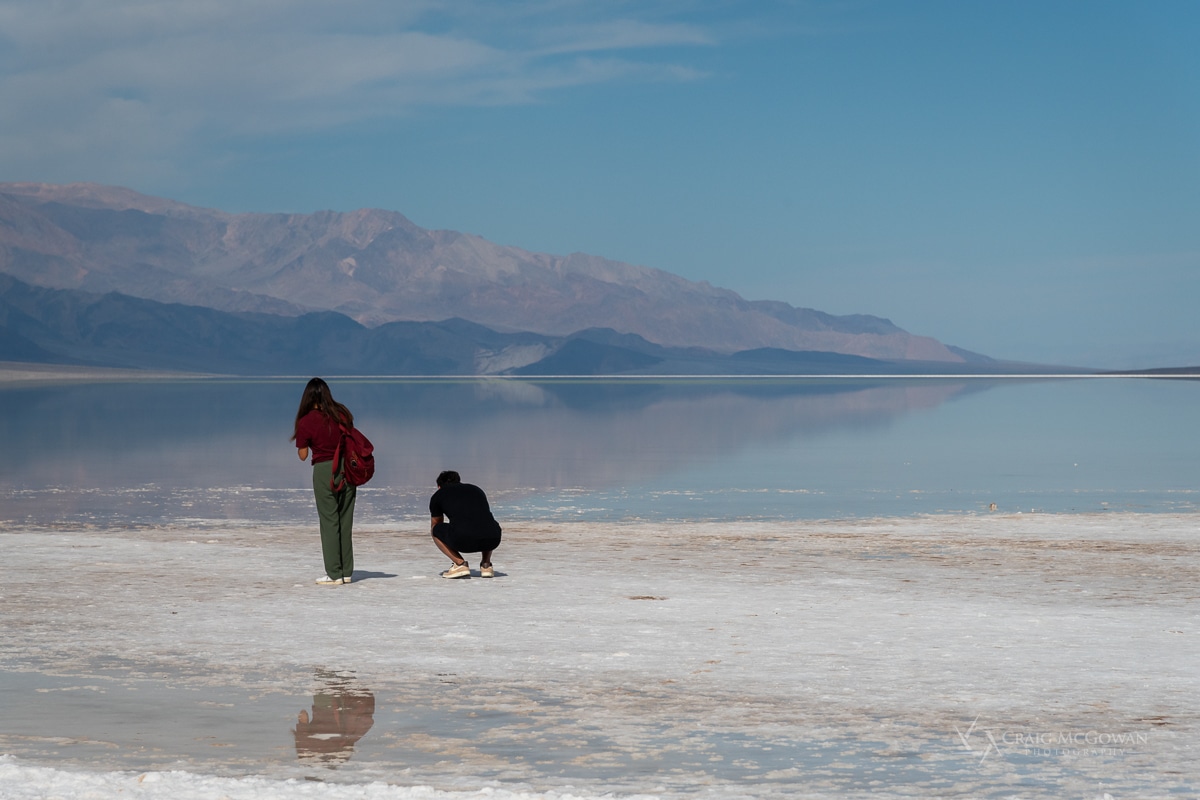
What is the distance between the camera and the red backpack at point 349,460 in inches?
480

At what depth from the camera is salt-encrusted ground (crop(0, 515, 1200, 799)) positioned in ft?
20.8

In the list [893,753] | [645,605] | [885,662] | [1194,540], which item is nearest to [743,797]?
[893,753]

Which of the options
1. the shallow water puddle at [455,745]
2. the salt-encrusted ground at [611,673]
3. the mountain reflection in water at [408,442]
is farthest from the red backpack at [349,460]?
the mountain reflection in water at [408,442]

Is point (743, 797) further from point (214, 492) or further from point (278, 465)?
point (278, 465)

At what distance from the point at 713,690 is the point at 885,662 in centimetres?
127

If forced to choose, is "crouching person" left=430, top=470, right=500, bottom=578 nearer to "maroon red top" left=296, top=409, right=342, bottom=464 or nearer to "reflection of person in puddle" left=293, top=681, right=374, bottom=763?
"maroon red top" left=296, top=409, right=342, bottom=464

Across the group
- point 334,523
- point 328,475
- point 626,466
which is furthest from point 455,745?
point 626,466

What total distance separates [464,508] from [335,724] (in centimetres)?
553

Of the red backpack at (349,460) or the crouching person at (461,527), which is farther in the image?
the crouching person at (461,527)

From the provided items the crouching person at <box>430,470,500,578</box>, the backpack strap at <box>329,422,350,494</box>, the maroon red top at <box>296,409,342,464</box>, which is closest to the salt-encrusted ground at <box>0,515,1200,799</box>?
the crouching person at <box>430,470,500,578</box>

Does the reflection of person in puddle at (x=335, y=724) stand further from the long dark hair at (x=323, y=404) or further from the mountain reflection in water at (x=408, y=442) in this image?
the mountain reflection in water at (x=408, y=442)

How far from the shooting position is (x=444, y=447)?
35.5m

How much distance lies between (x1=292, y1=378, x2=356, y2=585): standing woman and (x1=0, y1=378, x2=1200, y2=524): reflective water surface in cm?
654

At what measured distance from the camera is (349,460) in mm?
12227
